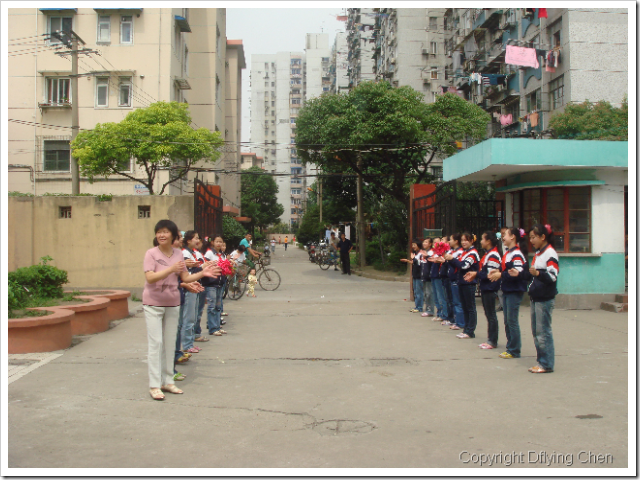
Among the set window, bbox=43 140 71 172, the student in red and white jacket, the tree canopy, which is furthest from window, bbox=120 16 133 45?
the student in red and white jacket

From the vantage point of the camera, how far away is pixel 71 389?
5938 mm

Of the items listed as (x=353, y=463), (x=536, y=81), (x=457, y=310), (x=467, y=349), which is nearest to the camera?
(x=353, y=463)

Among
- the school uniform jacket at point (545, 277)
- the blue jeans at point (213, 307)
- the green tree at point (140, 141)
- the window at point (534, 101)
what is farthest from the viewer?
the window at point (534, 101)

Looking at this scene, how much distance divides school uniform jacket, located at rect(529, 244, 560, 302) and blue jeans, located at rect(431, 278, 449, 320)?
3.90m

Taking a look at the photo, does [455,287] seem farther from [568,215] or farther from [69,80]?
[69,80]

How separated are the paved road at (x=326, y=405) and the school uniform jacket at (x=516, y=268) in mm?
944

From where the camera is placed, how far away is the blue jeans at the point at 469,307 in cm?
891

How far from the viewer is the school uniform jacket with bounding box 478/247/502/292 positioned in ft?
25.8

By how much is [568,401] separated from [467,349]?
2.68 meters

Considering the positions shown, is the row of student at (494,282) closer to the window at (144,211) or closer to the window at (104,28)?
the window at (144,211)

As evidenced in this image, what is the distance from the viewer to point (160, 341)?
19.0 ft

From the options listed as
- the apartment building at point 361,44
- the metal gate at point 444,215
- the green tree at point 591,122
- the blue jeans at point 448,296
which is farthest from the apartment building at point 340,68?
the blue jeans at point 448,296

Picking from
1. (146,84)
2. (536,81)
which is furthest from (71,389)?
(536,81)

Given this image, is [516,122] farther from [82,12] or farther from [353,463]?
[353,463]
